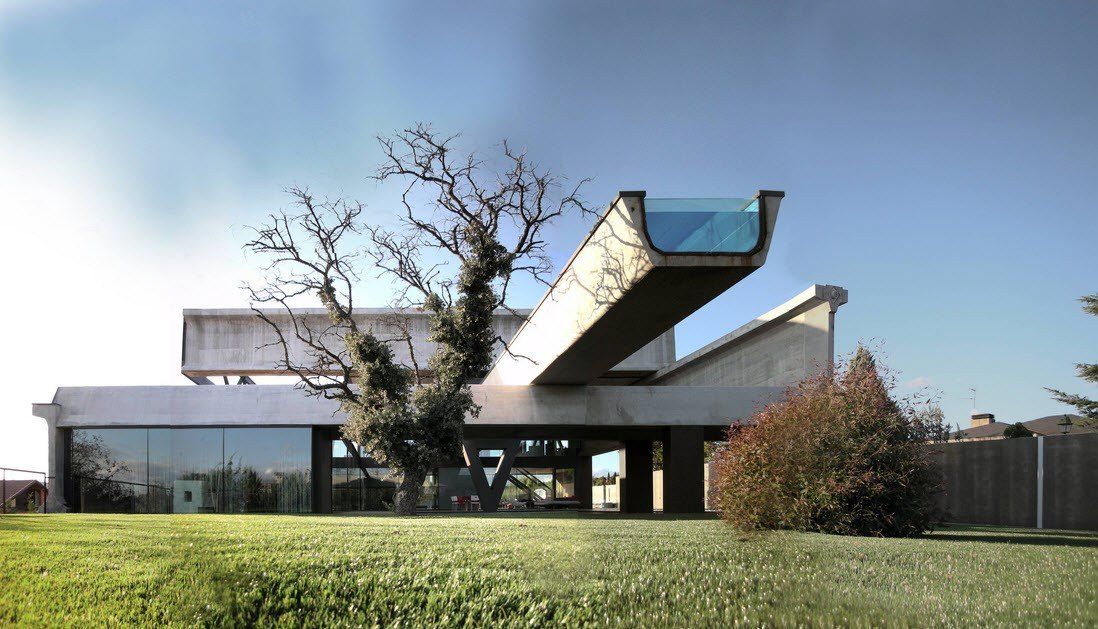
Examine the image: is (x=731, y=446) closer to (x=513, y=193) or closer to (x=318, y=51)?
(x=318, y=51)

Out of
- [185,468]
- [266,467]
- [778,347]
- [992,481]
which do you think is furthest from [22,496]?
[992,481]

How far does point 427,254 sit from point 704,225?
49.1 ft

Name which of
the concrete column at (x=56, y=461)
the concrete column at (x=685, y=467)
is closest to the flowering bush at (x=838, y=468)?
the concrete column at (x=685, y=467)

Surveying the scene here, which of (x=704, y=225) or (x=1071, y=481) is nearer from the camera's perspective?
(x=704, y=225)

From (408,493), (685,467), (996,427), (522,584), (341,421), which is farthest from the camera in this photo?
(996,427)

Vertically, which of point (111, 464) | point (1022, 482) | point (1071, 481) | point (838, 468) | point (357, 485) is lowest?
point (357, 485)

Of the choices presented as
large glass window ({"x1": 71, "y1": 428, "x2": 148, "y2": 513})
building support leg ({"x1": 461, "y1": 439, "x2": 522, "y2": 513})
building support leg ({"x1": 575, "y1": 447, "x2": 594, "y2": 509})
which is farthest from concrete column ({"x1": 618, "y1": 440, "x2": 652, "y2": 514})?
large glass window ({"x1": 71, "y1": 428, "x2": 148, "y2": 513})

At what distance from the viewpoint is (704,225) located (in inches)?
517

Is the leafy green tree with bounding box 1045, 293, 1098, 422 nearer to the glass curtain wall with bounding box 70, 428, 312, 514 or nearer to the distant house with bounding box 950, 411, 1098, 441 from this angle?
the distant house with bounding box 950, 411, 1098, 441

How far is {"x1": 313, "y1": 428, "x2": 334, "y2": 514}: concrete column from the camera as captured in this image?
28.5m

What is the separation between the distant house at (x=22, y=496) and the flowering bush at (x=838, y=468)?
55.6 feet

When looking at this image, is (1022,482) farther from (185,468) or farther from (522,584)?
(185,468)

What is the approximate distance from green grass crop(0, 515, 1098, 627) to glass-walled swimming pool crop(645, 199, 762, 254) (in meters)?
5.22

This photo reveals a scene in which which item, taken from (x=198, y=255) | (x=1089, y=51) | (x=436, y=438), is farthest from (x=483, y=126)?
(x=1089, y=51)
